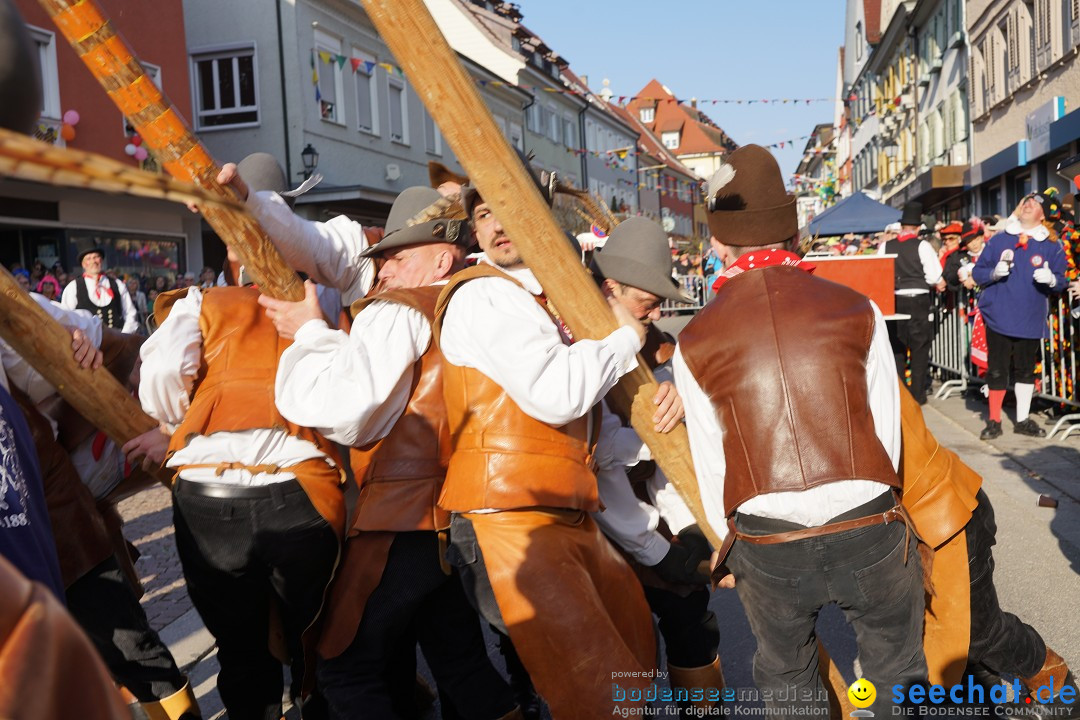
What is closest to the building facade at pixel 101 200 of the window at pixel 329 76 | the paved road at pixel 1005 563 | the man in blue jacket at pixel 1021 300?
the window at pixel 329 76

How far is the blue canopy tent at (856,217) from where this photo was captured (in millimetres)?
18422

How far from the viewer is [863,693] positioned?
267 cm

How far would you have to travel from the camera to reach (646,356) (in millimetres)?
3488

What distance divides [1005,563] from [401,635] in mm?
3650

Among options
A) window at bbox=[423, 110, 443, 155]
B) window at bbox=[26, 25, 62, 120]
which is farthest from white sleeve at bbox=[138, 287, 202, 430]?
window at bbox=[423, 110, 443, 155]

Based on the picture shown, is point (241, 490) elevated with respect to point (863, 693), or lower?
elevated

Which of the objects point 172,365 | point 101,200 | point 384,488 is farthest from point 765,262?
point 101,200

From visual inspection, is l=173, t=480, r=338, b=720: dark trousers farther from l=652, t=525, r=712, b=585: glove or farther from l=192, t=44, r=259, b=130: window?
l=192, t=44, r=259, b=130: window

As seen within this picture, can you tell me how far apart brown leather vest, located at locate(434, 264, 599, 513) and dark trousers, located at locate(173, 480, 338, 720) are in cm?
56

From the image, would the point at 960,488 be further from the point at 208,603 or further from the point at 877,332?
the point at 208,603

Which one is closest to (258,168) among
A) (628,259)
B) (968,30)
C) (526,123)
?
(628,259)

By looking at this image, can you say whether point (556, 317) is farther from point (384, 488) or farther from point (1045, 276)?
point (1045, 276)

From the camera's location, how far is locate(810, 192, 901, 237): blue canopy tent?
725 inches

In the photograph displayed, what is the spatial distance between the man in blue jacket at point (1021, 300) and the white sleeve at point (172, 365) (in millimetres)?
7361
